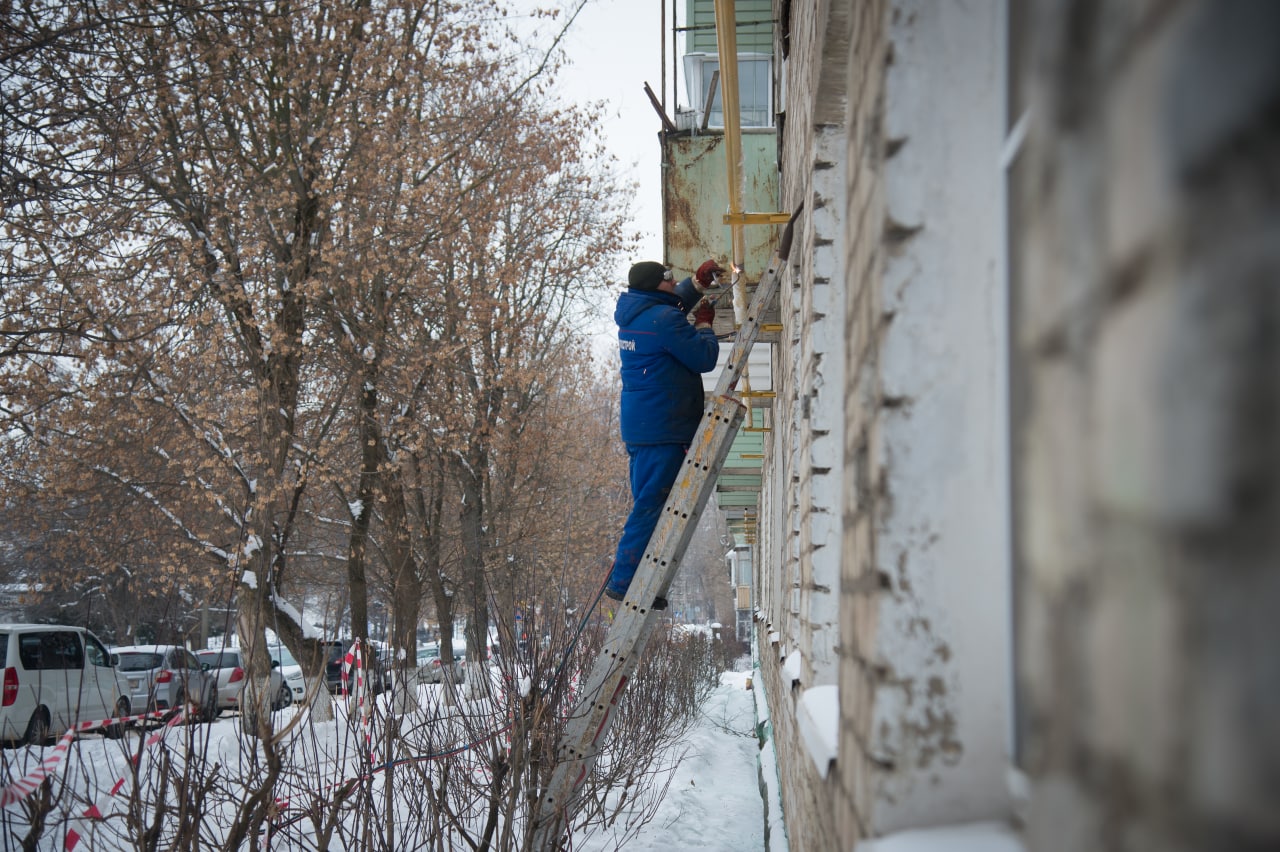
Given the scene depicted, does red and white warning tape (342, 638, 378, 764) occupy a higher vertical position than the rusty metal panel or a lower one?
lower

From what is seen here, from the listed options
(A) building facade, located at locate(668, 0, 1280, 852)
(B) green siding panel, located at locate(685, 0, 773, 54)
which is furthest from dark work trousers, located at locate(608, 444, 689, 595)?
(B) green siding panel, located at locate(685, 0, 773, 54)

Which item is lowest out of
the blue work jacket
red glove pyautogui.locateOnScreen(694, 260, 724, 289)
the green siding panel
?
the blue work jacket

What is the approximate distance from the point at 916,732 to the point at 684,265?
5192mm

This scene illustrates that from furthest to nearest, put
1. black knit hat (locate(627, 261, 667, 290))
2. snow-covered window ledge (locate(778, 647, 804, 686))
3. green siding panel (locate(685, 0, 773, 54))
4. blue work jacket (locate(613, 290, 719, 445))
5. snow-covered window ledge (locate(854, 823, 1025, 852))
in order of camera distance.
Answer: green siding panel (locate(685, 0, 773, 54)) < black knit hat (locate(627, 261, 667, 290)) < blue work jacket (locate(613, 290, 719, 445)) < snow-covered window ledge (locate(778, 647, 804, 686)) < snow-covered window ledge (locate(854, 823, 1025, 852))

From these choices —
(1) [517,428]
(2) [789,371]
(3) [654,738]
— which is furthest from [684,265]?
(1) [517,428]

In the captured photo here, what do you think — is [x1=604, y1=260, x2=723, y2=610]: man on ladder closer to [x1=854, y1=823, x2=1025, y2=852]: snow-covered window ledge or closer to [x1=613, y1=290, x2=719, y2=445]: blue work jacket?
[x1=613, y1=290, x2=719, y2=445]: blue work jacket

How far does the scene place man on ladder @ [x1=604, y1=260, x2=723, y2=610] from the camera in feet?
14.2

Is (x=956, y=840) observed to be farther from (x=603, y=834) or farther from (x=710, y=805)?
(x=710, y=805)

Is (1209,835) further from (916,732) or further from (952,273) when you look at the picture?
(952,273)

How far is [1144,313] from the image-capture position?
59 cm

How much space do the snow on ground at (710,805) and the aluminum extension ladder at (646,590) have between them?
68 cm

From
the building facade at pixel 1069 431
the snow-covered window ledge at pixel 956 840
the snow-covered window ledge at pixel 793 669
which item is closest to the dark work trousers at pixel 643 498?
the snow-covered window ledge at pixel 793 669

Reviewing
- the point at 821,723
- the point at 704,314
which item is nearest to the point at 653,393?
the point at 704,314

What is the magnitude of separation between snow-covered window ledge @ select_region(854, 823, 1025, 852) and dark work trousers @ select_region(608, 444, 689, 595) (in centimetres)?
289
